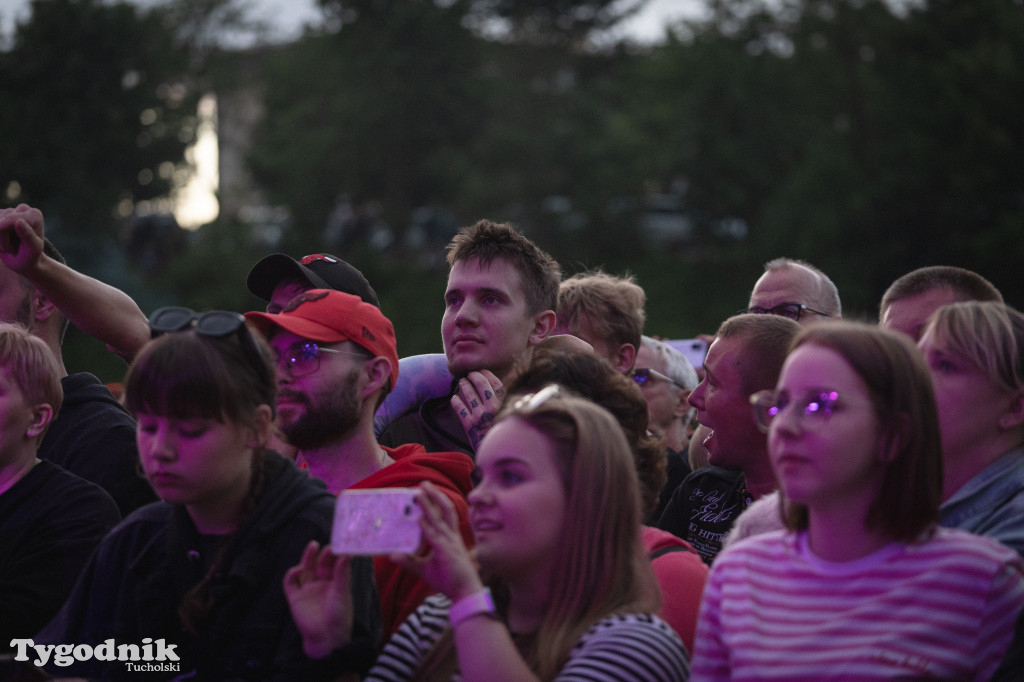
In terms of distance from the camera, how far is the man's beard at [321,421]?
354 cm

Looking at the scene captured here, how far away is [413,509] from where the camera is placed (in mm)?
2484

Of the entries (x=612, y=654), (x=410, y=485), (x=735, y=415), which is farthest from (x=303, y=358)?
(x=612, y=654)

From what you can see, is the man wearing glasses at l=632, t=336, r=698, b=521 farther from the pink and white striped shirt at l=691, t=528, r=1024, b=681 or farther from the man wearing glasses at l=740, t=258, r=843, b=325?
the pink and white striped shirt at l=691, t=528, r=1024, b=681

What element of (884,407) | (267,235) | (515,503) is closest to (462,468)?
(515,503)

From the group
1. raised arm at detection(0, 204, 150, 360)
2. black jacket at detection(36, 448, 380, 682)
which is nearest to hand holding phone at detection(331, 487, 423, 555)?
black jacket at detection(36, 448, 380, 682)

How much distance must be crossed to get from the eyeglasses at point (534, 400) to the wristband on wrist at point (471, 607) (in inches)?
18.9

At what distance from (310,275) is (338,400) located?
0.82 metres

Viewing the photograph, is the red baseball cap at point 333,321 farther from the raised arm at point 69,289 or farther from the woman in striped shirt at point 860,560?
the woman in striped shirt at point 860,560

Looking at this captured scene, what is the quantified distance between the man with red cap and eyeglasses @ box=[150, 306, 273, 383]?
0.60m

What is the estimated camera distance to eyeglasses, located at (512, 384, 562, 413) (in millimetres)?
2689

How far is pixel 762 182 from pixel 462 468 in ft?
93.2

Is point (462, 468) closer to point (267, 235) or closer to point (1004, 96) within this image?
point (1004, 96)

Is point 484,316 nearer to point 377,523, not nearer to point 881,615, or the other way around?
point 377,523

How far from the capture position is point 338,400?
358cm
